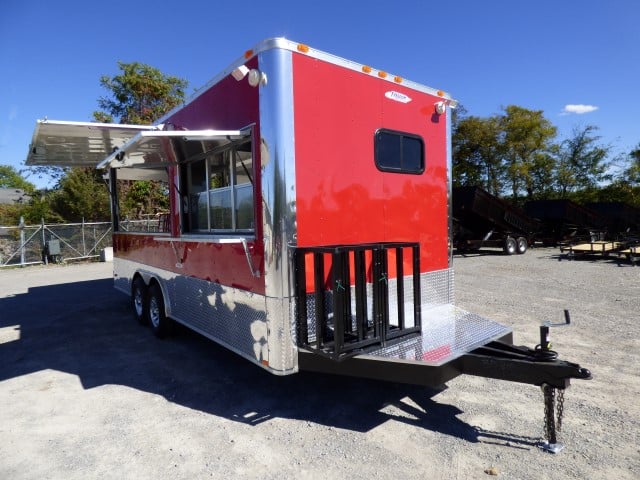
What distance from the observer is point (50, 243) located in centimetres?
1736

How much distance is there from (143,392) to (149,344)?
162cm

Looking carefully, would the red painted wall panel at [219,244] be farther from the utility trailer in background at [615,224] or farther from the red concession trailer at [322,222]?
the utility trailer in background at [615,224]

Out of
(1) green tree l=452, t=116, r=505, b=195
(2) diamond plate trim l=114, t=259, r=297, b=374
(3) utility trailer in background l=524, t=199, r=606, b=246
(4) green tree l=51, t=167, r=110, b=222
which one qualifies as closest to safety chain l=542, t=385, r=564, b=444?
(2) diamond plate trim l=114, t=259, r=297, b=374

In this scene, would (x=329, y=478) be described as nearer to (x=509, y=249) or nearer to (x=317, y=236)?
(x=317, y=236)

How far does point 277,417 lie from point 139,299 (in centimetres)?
397

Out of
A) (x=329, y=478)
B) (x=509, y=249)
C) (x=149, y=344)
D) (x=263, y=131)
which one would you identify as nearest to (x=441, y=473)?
(x=329, y=478)

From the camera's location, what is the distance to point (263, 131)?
3387mm

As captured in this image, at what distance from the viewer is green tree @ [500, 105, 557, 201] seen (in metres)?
26.5

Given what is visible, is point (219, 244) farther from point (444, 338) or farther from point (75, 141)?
point (75, 141)

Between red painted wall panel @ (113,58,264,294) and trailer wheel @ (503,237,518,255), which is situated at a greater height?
red painted wall panel @ (113,58,264,294)

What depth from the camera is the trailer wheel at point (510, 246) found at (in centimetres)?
1628

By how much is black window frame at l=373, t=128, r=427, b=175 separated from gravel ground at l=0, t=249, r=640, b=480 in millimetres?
2057

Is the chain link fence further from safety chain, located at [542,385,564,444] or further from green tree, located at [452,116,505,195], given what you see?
green tree, located at [452,116,505,195]

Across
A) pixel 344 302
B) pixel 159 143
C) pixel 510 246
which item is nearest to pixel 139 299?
pixel 159 143
